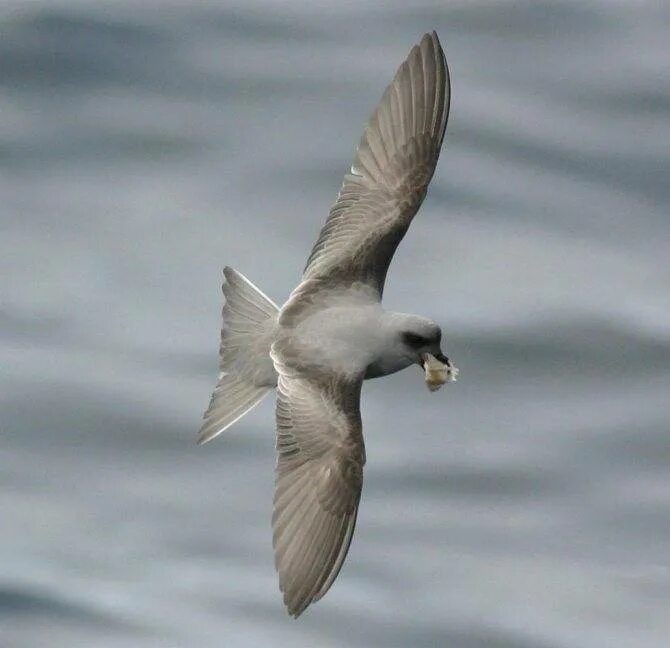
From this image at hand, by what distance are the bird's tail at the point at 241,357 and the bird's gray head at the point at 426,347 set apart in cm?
54

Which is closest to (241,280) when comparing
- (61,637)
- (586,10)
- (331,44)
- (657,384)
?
(61,637)

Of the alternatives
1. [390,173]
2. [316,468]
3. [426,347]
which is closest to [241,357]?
[316,468]

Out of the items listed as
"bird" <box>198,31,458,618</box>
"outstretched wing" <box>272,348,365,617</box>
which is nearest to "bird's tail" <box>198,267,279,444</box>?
"bird" <box>198,31,458,618</box>

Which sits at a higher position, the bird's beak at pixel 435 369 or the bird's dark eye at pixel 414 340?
the bird's dark eye at pixel 414 340

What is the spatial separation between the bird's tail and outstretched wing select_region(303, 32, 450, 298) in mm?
232

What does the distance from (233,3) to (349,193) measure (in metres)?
4.16

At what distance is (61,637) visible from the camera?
811 centimetres

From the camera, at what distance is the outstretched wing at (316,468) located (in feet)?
21.9

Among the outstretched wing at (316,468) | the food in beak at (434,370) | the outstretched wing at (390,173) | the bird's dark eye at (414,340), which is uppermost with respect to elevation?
the outstretched wing at (390,173)

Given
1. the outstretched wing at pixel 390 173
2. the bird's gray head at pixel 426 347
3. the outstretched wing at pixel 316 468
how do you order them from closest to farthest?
the outstretched wing at pixel 316 468 → the bird's gray head at pixel 426 347 → the outstretched wing at pixel 390 173

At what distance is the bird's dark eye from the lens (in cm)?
688

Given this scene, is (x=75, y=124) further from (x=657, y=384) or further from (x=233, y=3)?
(x=657, y=384)

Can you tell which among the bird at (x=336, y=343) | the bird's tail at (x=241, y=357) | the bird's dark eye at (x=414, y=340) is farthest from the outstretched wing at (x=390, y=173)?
the bird's dark eye at (x=414, y=340)

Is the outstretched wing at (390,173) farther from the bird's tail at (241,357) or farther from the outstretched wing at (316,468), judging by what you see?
the outstretched wing at (316,468)
